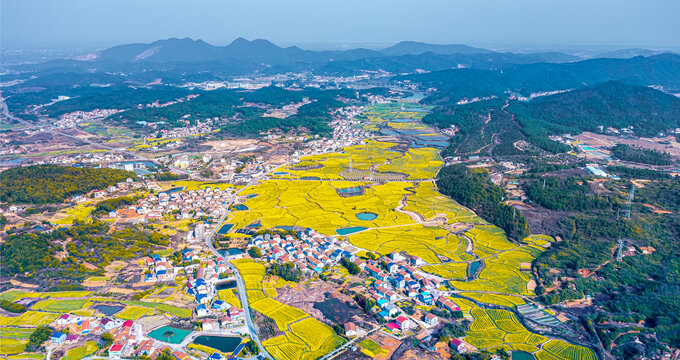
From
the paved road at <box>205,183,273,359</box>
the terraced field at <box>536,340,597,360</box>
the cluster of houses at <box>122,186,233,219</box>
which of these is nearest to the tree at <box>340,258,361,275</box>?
the paved road at <box>205,183,273,359</box>

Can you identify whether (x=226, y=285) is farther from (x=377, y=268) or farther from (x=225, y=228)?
(x=225, y=228)

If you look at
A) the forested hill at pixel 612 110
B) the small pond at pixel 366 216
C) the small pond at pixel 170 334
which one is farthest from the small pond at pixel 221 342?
the forested hill at pixel 612 110

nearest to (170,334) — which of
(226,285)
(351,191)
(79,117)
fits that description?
(226,285)

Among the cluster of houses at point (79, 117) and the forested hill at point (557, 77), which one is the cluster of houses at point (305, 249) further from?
the forested hill at point (557, 77)

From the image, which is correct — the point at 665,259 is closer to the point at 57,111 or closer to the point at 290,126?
the point at 290,126

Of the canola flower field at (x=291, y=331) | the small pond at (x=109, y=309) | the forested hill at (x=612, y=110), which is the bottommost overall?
the canola flower field at (x=291, y=331)

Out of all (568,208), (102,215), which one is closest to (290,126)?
(102,215)
